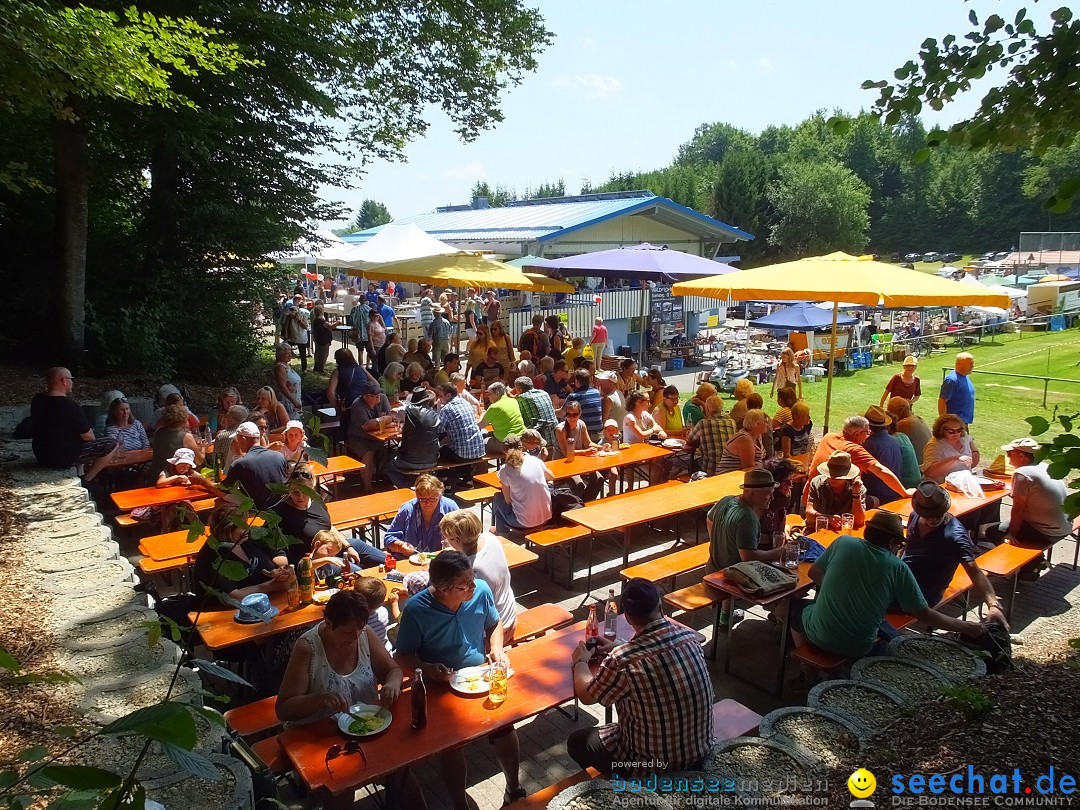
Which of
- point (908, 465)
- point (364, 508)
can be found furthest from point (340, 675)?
point (908, 465)

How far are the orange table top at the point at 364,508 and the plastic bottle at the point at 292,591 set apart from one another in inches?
51.4

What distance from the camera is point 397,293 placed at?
34.0m

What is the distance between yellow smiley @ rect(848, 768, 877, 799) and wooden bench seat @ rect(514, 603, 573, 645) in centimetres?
206

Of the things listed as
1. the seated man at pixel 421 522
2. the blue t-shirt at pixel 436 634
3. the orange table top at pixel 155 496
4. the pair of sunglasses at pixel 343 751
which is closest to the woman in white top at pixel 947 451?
the seated man at pixel 421 522

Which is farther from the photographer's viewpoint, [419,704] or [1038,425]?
[419,704]

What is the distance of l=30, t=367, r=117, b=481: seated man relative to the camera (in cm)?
718

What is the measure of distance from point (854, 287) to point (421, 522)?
4912 millimetres

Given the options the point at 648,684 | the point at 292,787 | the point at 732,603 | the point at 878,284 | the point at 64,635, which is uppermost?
the point at 878,284

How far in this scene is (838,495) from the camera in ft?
20.0

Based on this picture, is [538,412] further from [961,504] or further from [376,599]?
[376,599]

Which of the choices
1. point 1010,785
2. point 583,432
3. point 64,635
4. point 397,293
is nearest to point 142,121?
point 583,432

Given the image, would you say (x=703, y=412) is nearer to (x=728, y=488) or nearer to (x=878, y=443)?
(x=728, y=488)

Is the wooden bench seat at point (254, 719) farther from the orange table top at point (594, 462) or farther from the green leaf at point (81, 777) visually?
the orange table top at point (594, 462)

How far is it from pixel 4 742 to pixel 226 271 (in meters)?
10.4
